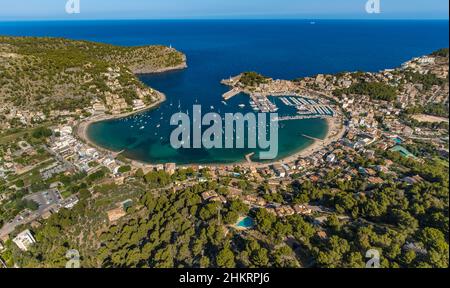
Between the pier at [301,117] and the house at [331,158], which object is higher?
the pier at [301,117]

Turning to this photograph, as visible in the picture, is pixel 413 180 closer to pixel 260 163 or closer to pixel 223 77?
pixel 260 163

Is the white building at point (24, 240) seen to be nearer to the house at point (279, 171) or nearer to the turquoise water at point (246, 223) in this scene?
the turquoise water at point (246, 223)

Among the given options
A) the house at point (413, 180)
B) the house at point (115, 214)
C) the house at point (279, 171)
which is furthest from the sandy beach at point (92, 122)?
the house at point (413, 180)

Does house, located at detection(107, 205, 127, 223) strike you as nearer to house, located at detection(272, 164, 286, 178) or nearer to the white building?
the white building

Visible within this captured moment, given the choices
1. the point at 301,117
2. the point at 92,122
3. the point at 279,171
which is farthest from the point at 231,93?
the point at 279,171

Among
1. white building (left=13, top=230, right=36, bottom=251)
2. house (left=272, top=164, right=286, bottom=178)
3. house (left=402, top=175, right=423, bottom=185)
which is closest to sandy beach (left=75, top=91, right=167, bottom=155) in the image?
white building (left=13, top=230, right=36, bottom=251)
